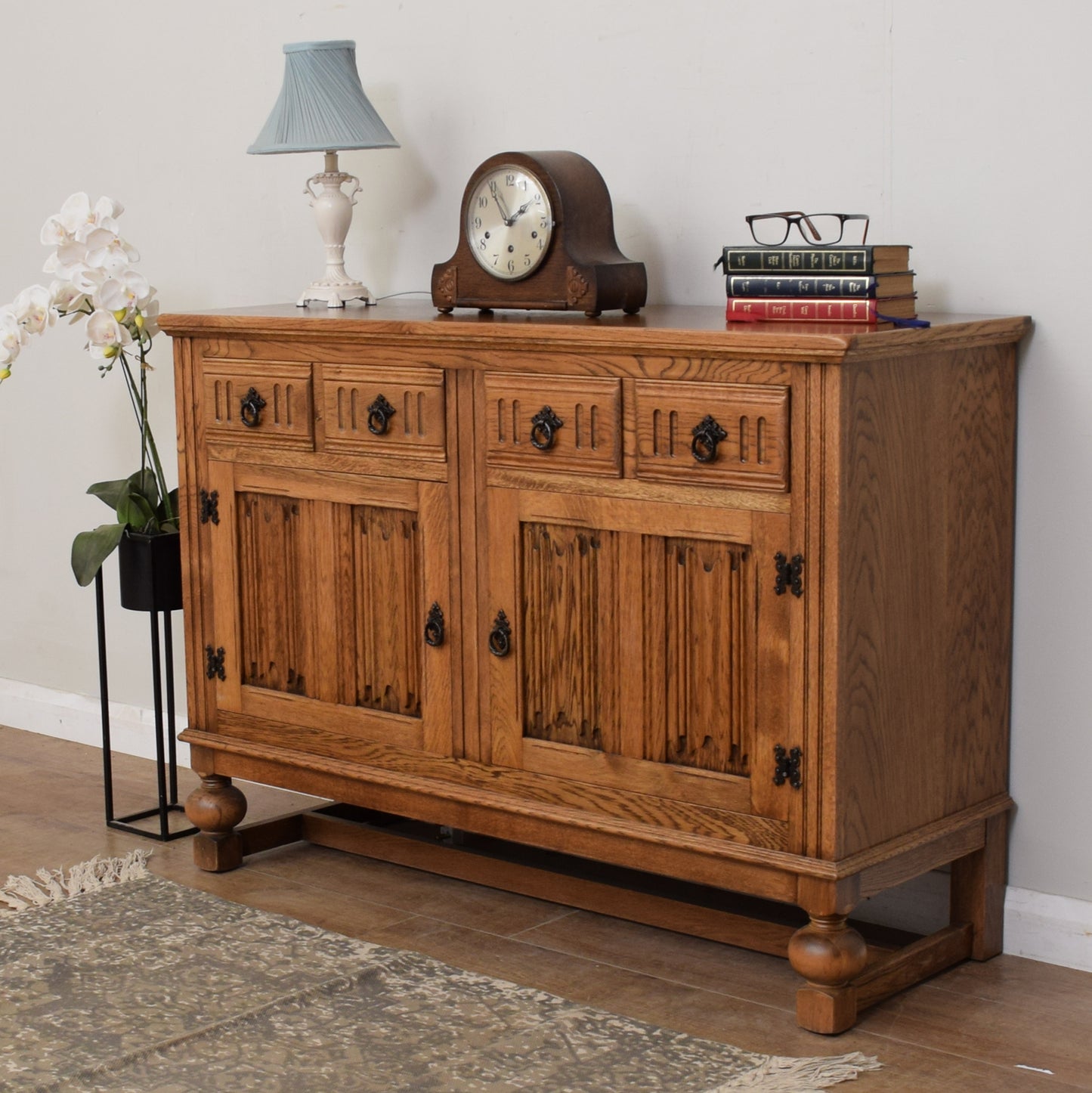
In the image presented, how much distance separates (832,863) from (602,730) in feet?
1.36

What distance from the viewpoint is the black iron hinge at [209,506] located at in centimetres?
293

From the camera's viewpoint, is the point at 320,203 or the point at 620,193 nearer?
the point at 620,193

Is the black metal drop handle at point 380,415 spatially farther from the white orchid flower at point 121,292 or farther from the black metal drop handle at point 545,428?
the white orchid flower at point 121,292

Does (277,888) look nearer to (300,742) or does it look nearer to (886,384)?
(300,742)

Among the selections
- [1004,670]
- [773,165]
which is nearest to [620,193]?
[773,165]

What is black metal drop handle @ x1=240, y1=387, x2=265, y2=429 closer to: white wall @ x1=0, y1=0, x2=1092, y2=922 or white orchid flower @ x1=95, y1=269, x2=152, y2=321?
white orchid flower @ x1=95, y1=269, x2=152, y2=321

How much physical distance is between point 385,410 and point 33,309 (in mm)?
870

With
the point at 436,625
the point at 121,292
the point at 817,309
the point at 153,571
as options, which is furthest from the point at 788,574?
the point at 121,292

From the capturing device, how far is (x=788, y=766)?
2.27m

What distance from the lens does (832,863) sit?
2.24 m

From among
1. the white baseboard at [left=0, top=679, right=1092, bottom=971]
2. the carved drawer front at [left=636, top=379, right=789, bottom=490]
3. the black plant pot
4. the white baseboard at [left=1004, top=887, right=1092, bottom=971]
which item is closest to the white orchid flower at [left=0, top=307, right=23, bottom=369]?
the black plant pot

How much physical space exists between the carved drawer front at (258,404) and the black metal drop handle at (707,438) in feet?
2.52

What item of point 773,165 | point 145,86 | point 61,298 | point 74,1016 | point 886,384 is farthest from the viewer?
point 145,86

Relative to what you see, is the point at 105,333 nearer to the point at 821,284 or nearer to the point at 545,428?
the point at 545,428
